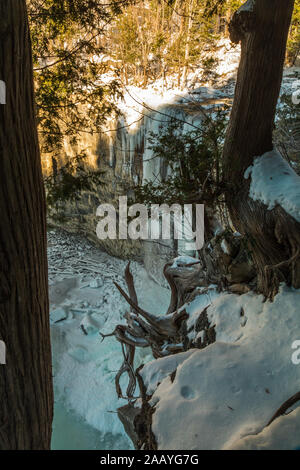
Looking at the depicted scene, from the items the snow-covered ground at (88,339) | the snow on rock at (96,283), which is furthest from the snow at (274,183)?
the snow on rock at (96,283)

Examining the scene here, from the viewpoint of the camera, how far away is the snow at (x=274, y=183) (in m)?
2.32

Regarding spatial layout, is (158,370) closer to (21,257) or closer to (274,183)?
(21,257)

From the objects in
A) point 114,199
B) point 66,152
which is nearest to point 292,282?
point 114,199

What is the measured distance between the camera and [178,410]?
5.84 ft

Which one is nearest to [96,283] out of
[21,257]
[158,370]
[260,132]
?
[158,370]

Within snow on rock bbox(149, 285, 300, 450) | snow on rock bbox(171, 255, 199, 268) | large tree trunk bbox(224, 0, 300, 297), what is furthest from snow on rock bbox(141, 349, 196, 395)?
snow on rock bbox(171, 255, 199, 268)

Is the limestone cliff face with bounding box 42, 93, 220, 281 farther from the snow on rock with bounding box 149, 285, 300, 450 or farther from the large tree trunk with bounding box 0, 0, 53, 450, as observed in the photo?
the large tree trunk with bounding box 0, 0, 53, 450

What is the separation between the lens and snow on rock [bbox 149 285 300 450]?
5.21 ft

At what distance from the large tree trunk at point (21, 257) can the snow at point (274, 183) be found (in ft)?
5.70

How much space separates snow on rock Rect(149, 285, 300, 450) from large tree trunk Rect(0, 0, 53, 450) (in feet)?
2.33

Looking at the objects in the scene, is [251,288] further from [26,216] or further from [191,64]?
[191,64]

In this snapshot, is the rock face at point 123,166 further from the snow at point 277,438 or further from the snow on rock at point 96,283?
the snow at point 277,438

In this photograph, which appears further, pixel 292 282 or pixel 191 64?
pixel 191 64

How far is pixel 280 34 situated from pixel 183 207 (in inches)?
62.0
